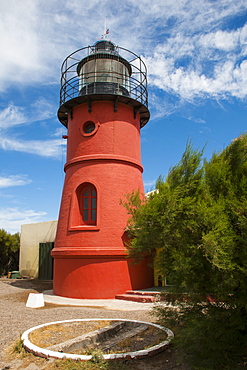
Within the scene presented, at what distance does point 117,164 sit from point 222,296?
9172 mm

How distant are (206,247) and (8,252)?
82.4 ft

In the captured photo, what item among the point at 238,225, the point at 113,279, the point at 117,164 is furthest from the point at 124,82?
the point at 238,225

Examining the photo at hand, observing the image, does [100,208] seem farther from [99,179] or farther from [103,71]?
[103,71]

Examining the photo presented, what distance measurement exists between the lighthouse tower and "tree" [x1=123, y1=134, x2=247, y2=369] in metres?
6.29

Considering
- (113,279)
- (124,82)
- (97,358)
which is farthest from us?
(124,82)

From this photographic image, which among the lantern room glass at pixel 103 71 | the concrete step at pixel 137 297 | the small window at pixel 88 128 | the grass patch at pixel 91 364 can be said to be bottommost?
the grass patch at pixel 91 364

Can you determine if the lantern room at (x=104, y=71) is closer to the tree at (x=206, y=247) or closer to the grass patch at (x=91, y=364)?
the tree at (x=206, y=247)

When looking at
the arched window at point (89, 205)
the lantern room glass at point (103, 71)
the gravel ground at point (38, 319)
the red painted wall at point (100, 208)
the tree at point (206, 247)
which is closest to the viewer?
the tree at point (206, 247)

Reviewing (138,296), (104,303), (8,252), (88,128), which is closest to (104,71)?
(88,128)

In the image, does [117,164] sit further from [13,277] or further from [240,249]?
[13,277]

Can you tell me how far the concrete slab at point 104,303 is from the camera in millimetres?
9791

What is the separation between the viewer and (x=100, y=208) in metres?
12.3

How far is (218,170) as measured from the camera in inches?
193

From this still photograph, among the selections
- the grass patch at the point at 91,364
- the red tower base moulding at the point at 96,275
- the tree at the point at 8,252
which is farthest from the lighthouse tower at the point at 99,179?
the tree at the point at 8,252
